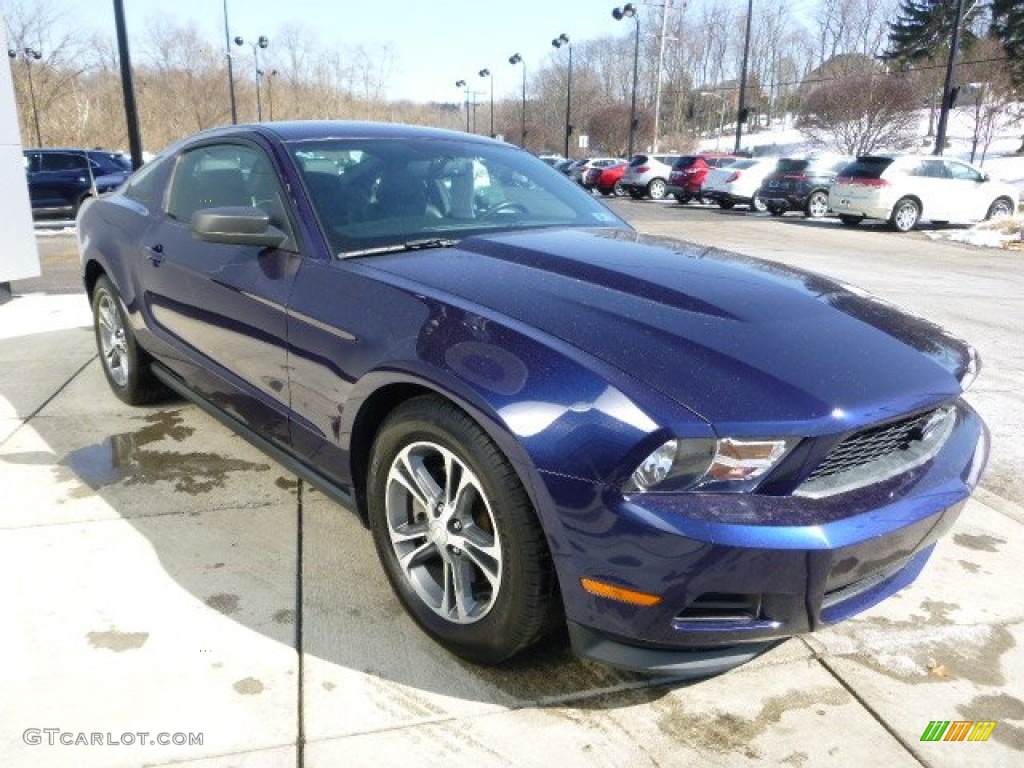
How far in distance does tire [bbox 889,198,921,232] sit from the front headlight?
1812 centimetres

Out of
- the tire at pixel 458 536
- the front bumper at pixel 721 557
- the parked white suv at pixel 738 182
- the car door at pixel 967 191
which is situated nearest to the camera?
the front bumper at pixel 721 557

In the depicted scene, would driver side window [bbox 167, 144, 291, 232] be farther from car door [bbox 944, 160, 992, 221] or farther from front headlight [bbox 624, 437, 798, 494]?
car door [bbox 944, 160, 992, 221]

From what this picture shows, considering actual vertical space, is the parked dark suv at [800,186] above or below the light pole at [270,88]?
below

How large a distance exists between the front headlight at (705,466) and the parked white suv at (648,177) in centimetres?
2765

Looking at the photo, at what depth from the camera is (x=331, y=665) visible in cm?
240

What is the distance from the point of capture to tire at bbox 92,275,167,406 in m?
4.35

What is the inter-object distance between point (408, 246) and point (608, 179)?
29.7 m

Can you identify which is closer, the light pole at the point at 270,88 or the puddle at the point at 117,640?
the puddle at the point at 117,640

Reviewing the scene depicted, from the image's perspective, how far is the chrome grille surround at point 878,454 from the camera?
2010 millimetres

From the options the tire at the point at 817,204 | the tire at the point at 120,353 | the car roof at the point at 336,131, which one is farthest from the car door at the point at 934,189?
the tire at the point at 120,353

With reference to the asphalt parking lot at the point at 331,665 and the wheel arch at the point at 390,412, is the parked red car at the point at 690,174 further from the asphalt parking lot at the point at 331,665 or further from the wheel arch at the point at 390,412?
the wheel arch at the point at 390,412

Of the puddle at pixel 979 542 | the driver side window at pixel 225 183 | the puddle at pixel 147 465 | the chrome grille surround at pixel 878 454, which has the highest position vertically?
the driver side window at pixel 225 183

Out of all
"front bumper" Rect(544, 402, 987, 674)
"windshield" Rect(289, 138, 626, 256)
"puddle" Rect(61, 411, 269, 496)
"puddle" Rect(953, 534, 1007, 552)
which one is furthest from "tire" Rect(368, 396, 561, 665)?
"puddle" Rect(953, 534, 1007, 552)

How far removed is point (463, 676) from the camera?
2359 mm
